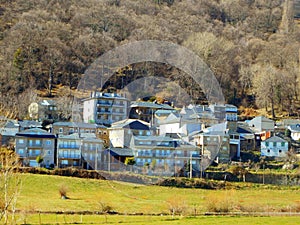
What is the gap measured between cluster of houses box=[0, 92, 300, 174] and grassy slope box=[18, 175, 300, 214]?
16.2 ft

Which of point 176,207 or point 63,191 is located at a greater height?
point 63,191

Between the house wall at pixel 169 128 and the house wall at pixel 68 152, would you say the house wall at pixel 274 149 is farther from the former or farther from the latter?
the house wall at pixel 68 152

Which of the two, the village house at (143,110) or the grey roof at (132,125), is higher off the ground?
the village house at (143,110)

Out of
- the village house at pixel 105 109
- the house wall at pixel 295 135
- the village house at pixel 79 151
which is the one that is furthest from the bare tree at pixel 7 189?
the house wall at pixel 295 135

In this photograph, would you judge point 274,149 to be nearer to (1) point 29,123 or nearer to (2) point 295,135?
(2) point 295,135

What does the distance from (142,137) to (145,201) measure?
12678 mm

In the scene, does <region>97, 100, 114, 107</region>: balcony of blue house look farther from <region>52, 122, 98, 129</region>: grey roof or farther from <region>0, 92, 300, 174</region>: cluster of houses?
<region>52, 122, 98, 129</region>: grey roof

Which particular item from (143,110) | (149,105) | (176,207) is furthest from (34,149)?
(149,105)

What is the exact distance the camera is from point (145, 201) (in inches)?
1407

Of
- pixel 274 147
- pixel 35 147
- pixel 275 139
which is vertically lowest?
pixel 35 147

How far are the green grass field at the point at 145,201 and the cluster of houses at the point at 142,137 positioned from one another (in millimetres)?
5127

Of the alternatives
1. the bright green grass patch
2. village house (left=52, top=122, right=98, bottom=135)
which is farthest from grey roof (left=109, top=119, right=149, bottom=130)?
the bright green grass patch

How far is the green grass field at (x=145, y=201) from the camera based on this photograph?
2866 cm

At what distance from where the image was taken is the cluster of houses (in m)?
45.2
